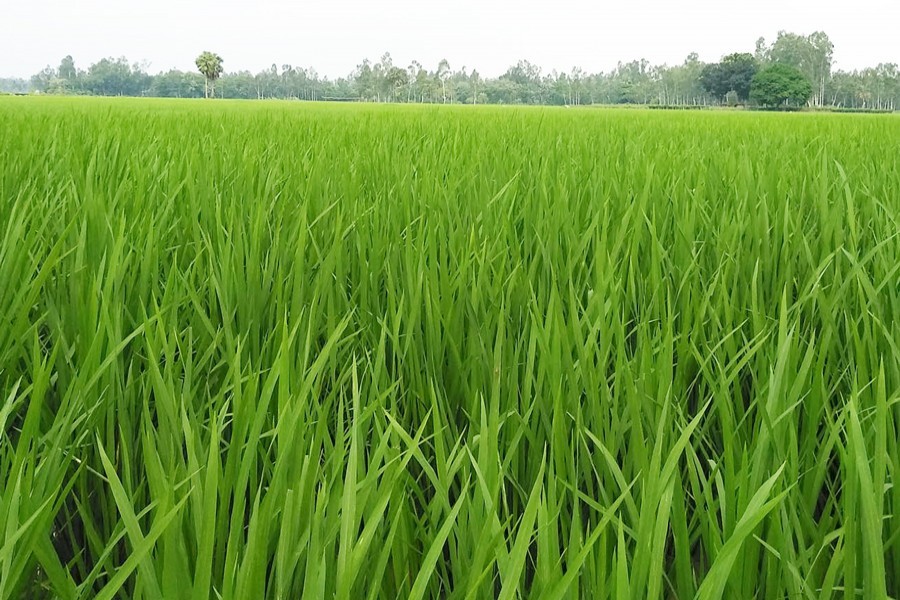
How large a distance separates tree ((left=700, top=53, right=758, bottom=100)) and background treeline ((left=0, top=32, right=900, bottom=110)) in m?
0.08

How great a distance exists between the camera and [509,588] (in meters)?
0.31

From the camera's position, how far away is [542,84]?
8200cm

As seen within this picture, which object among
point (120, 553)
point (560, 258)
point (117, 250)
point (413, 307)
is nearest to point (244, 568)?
point (120, 553)

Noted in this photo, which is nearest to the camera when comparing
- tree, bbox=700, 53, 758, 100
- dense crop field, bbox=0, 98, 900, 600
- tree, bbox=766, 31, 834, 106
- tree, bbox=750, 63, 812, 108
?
dense crop field, bbox=0, 98, 900, 600

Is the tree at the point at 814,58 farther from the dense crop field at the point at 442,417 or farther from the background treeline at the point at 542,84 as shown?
the dense crop field at the point at 442,417

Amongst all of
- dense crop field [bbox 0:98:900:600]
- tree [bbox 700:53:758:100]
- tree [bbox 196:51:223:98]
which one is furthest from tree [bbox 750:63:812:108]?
dense crop field [bbox 0:98:900:600]

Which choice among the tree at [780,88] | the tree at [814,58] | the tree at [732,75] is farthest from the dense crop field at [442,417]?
the tree at [814,58]

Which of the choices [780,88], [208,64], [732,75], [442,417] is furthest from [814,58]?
[442,417]

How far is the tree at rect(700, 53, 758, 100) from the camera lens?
57.6 metres

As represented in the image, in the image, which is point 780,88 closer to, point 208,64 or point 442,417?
point 208,64

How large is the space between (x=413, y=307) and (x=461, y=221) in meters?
0.52

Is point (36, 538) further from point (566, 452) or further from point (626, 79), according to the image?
point (626, 79)

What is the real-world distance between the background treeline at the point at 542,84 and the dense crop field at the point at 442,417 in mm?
62068

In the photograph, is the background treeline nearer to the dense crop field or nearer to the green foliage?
the green foliage
